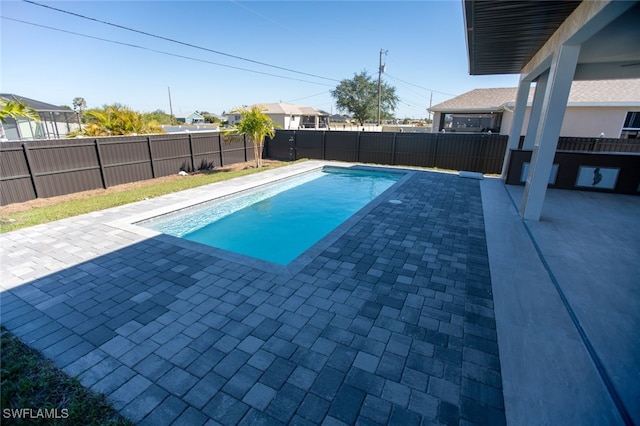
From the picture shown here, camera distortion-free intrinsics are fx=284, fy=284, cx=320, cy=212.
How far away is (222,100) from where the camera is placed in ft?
162

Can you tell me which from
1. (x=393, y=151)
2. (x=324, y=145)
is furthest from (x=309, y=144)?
(x=393, y=151)

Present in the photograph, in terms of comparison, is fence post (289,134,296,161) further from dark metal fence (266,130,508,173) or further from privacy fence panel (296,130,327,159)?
privacy fence panel (296,130,327,159)

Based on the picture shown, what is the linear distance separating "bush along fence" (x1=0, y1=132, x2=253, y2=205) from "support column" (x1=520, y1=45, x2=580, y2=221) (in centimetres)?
1115

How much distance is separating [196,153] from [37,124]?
36.1ft

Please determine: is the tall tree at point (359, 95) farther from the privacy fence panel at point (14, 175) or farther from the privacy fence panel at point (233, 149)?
the privacy fence panel at point (14, 175)

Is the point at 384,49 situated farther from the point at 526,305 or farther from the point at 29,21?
the point at 526,305

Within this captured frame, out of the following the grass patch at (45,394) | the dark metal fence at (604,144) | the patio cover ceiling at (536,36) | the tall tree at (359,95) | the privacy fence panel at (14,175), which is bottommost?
the grass patch at (45,394)

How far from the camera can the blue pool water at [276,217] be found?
6191mm

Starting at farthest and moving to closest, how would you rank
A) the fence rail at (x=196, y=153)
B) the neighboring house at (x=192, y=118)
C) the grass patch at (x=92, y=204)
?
1. the neighboring house at (x=192, y=118)
2. the fence rail at (x=196, y=153)
3. the grass patch at (x=92, y=204)

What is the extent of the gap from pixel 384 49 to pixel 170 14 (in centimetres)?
1995

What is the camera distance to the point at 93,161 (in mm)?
8625

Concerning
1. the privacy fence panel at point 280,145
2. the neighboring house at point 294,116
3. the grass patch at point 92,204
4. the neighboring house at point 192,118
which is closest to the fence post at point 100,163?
the grass patch at point 92,204

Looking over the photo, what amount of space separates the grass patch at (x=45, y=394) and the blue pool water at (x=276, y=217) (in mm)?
3448

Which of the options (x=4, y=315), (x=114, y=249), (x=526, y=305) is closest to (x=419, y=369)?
(x=526, y=305)
